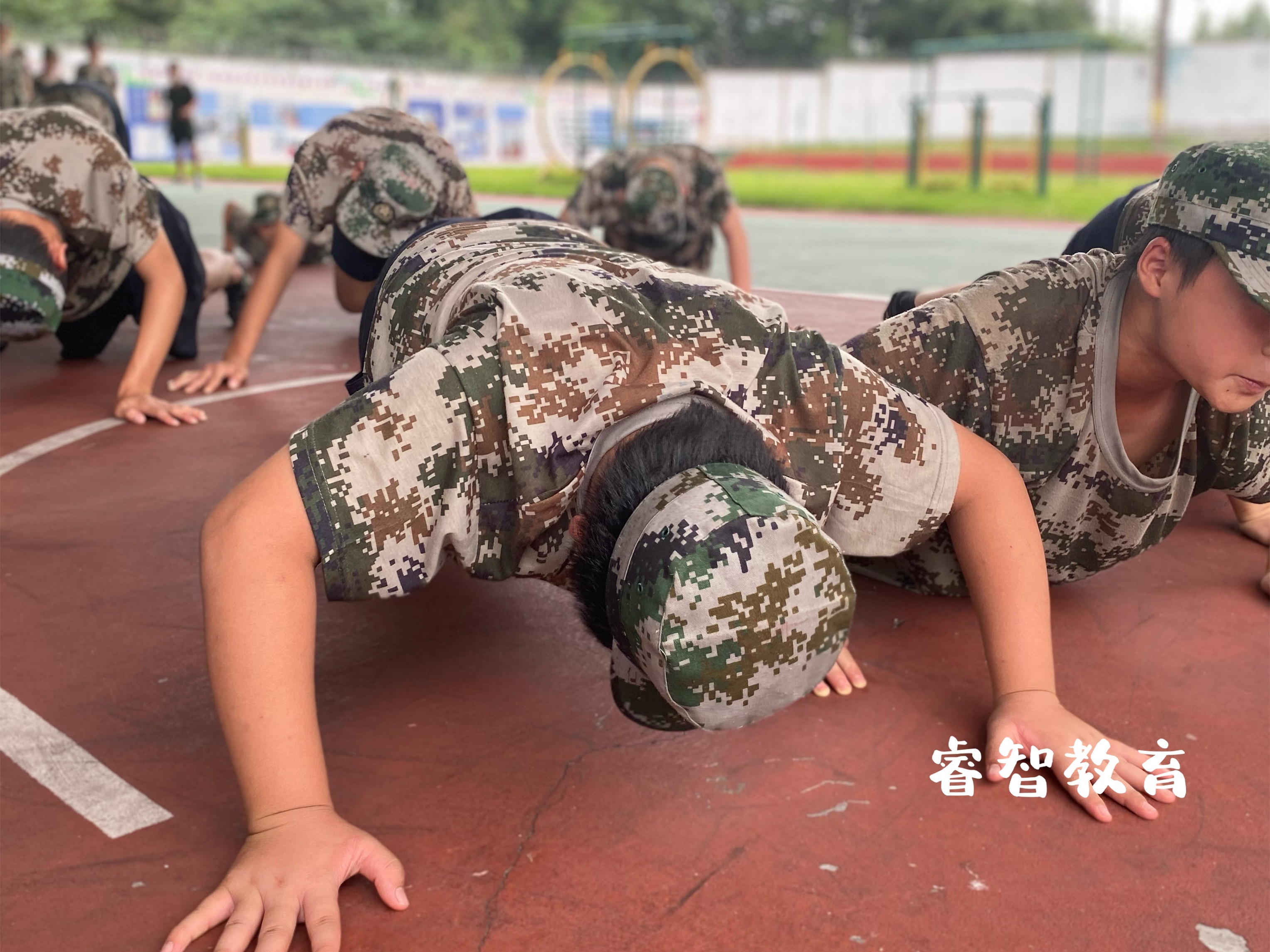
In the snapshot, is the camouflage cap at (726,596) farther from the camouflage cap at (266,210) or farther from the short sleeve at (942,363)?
the camouflage cap at (266,210)

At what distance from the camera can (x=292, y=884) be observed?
53.8 inches

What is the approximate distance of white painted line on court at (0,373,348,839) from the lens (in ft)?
5.17

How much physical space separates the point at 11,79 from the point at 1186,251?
40.5ft

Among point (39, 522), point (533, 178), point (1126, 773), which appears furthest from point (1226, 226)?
point (533, 178)

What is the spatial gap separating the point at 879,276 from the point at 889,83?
79.1ft

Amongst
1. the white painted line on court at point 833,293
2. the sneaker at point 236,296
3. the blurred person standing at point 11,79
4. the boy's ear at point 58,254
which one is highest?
the blurred person standing at point 11,79

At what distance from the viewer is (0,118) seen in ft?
11.0

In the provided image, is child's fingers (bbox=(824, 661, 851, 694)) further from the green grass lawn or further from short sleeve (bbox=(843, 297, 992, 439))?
the green grass lawn

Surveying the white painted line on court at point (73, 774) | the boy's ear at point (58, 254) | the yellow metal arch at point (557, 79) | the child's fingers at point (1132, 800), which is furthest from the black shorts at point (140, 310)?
the yellow metal arch at point (557, 79)

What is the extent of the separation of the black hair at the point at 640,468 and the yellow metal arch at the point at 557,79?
16272 millimetres

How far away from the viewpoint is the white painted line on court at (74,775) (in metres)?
1.58

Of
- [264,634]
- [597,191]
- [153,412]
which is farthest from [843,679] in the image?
[597,191]

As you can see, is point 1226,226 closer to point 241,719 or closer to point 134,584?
point 241,719

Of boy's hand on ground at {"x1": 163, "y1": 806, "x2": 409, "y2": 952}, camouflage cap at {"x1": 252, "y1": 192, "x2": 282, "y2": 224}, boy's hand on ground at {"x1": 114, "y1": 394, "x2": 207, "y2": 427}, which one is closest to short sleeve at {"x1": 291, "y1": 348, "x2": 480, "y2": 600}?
boy's hand on ground at {"x1": 163, "y1": 806, "x2": 409, "y2": 952}
